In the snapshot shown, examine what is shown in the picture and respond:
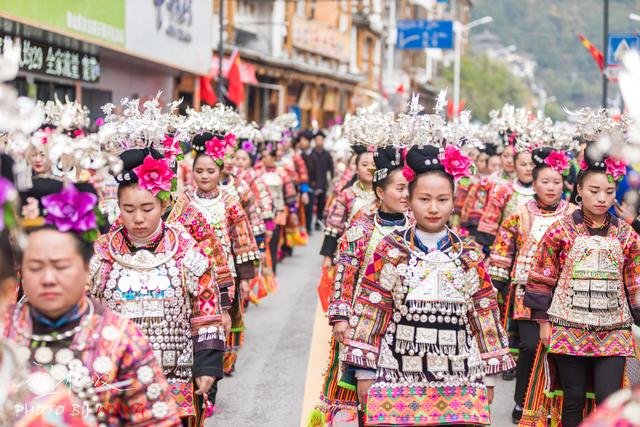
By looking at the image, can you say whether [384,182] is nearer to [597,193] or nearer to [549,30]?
[597,193]

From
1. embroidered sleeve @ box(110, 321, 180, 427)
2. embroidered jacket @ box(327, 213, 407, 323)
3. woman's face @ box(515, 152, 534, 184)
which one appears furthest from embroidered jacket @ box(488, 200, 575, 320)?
embroidered sleeve @ box(110, 321, 180, 427)

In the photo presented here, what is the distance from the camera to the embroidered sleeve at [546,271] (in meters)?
7.06

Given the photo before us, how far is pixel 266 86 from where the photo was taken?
38062 mm

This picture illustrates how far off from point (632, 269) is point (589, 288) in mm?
287

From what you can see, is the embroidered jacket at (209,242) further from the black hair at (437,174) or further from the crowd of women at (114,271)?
the black hair at (437,174)

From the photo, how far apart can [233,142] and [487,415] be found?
4.84 meters

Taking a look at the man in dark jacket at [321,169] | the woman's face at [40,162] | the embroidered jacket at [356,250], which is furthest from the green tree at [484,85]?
the woman's face at [40,162]

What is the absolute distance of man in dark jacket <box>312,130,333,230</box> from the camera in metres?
24.6

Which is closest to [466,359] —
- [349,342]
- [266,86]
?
[349,342]

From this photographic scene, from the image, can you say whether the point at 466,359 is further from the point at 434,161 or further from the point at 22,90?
the point at 22,90

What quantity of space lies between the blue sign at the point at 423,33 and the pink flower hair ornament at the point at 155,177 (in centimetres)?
3974

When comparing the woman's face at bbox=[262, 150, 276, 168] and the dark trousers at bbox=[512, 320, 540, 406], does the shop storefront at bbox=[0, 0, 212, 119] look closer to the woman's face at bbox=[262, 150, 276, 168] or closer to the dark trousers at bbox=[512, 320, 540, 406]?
the woman's face at bbox=[262, 150, 276, 168]

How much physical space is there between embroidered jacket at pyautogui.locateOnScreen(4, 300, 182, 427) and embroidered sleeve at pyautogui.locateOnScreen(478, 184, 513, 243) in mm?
6664

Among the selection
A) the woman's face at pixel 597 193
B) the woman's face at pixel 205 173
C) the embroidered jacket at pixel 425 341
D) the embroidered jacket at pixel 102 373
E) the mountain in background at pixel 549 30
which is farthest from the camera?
the mountain in background at pixel 549 30
